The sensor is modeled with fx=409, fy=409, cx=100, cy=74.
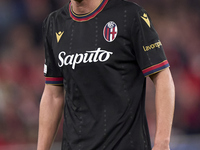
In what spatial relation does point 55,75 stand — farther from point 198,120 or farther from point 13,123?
point 198,120

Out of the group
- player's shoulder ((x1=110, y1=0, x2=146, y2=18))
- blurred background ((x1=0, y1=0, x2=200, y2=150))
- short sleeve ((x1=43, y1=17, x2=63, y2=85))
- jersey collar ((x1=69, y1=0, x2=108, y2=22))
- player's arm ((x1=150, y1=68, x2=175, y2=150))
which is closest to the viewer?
player's arm ((x1=150, y1=68, x2=175, y2=150))

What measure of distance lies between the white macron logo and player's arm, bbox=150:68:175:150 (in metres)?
0.32

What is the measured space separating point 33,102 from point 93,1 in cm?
430

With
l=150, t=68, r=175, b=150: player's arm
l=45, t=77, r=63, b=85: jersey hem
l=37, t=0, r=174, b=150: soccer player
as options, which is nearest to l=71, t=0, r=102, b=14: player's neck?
l=37, t=0, r=174, b=150: soccer player

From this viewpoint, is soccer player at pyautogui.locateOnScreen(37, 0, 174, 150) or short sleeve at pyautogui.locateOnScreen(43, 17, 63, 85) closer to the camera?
soccer player at pyautogui.locateOnScreen(37, 0, 174, 150)

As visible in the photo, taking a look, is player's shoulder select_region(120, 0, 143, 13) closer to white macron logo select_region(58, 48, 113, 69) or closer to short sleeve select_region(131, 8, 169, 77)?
short sleeve select_region(131, 8, 169, 77)

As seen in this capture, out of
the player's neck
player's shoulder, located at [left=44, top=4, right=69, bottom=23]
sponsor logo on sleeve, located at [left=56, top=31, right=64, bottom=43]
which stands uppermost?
the player's neck

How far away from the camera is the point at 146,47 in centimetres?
208

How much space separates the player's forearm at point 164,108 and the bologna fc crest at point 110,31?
0.33 meters

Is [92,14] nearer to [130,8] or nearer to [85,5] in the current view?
[85,5]

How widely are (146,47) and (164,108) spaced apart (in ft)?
1.05

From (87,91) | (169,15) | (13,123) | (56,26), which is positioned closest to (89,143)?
(87,91)

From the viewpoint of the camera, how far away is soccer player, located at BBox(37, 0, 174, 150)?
2.08 meters

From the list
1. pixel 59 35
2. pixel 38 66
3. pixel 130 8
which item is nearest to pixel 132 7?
pixel 130 8
